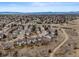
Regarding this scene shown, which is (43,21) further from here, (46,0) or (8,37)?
(8,37)

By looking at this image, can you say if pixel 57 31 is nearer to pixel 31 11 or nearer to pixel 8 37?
pixel 31 11

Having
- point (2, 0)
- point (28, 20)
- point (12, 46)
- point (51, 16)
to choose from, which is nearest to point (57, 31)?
point (51, 16)

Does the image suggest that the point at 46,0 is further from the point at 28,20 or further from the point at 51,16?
the point at 28,20

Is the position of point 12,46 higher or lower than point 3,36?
lower

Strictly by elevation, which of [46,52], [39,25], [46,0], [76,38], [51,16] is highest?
[46,0]

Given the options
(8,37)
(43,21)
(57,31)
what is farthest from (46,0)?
(8,37)

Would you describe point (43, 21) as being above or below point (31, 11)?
below

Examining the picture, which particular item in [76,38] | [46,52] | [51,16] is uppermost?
[51,16]

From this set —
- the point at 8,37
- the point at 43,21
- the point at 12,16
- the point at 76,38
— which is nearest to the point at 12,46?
the point at 8,37
